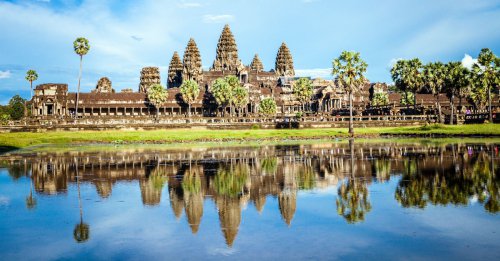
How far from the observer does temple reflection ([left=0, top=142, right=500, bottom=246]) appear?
1552 centimetres

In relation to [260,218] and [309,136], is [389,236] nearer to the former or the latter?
[260,218]

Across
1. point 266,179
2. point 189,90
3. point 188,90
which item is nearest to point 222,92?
point 189,90

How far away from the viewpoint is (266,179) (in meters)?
22.2

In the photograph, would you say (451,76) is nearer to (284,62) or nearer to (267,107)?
(267,107)

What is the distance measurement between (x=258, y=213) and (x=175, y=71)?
551 feet

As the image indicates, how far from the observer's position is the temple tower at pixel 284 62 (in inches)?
7347

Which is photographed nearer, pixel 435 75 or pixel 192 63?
A: pixel 435 75

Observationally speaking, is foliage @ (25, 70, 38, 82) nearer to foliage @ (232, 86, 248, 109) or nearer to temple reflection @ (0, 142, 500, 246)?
foliage @ (232, 86, 248, 109)

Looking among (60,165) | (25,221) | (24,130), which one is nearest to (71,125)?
(24,130)

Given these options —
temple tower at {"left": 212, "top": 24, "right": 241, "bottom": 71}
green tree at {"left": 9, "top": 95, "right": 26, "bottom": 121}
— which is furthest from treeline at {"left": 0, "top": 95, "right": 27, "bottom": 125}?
temple tower at {"left": 212, "top": 24, "right": 241, "bottom": 71}

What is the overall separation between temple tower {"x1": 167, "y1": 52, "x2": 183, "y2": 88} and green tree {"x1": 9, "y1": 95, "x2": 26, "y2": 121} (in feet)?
194

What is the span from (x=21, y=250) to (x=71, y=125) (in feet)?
234

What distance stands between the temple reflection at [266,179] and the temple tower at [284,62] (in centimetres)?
15546

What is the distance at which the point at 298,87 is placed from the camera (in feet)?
390
